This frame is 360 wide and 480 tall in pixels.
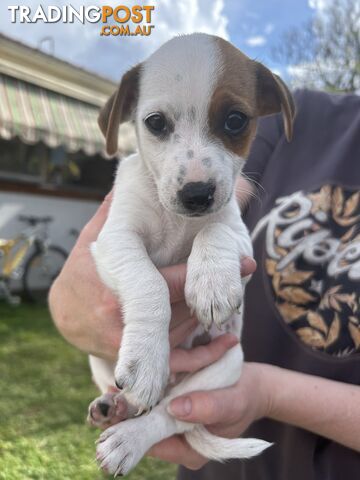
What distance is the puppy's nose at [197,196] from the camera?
126 cm

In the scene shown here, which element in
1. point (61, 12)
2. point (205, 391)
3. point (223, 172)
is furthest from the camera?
point (205, 391)

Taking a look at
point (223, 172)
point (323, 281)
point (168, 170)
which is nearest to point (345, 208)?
point (323, 281)

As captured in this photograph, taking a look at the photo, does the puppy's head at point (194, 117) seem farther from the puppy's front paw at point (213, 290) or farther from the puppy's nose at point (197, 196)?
the puppy's front paw at point (213, 290)

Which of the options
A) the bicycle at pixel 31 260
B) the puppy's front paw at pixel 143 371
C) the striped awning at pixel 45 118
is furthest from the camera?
the bicycle at pixel 31 260

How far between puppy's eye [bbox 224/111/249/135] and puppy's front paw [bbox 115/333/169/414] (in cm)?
69

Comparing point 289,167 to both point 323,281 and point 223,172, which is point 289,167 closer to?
point 323,281

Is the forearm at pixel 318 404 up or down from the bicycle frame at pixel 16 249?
up

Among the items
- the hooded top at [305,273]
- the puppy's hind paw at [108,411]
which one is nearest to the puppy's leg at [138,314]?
the puppy's hind paw at [108,411]

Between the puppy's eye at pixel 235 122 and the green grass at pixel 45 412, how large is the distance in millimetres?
2293

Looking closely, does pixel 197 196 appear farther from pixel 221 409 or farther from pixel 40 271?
pixel 40 271

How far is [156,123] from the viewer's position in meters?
1.42

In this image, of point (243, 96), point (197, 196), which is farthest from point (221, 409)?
point (243, 96)

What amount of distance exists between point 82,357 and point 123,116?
12.5 ft

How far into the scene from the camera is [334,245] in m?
1.79
